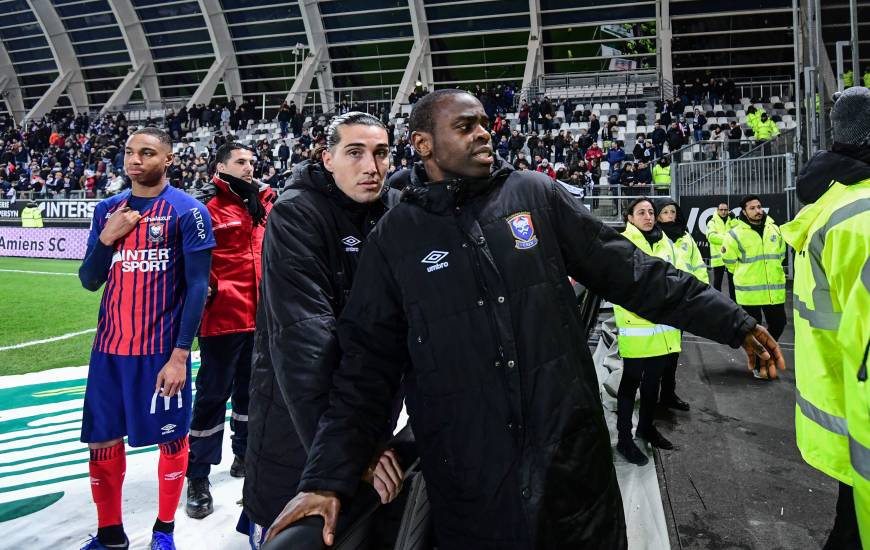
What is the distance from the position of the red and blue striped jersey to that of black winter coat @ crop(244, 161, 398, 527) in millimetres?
1118

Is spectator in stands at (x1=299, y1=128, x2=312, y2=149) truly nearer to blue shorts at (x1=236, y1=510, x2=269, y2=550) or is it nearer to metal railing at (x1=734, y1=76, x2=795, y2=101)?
metal railing at (x1=734, y1=76, x2=795, y2=101)

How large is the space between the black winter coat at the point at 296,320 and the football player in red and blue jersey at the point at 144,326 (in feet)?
3.53

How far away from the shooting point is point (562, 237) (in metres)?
1.78

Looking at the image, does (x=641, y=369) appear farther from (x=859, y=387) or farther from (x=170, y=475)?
(x=170, y=475)

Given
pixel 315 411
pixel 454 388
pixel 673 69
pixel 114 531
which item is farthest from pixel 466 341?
pixel 673 69

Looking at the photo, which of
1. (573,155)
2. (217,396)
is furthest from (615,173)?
(217,396)

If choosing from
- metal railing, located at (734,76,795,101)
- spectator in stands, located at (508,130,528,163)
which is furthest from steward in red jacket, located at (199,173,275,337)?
metal railing, located at (734,76,795,101)

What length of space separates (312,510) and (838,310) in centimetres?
178

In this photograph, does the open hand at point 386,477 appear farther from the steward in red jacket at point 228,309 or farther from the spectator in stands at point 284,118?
the spectator in stands at point 284,118

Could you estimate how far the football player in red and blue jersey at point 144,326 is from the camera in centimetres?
285

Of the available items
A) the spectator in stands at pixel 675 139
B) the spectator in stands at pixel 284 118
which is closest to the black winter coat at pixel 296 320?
the spectator in stands at pixel 675 139

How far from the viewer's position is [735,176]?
1250 centimetres

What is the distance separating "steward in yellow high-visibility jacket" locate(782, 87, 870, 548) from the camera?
5.46 ft

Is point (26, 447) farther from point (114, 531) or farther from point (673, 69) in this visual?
point (673, 69)
